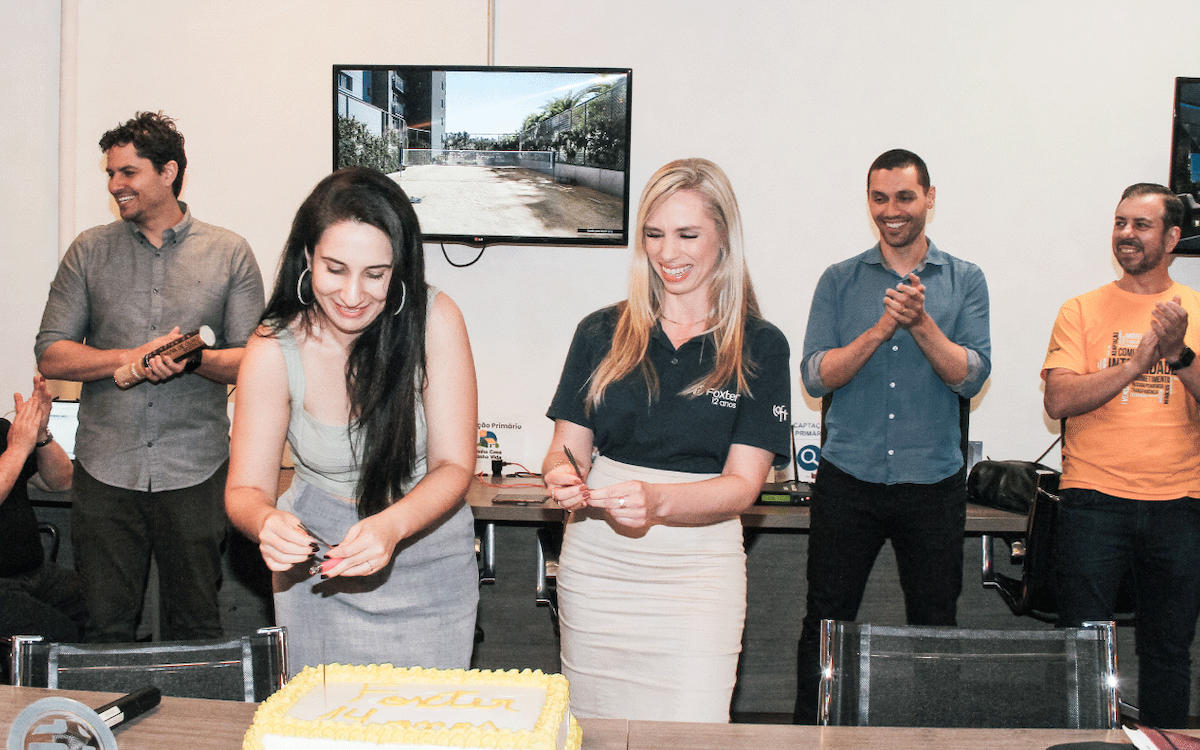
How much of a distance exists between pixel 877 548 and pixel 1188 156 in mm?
2326

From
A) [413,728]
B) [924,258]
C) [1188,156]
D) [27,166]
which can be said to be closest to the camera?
[413,728]

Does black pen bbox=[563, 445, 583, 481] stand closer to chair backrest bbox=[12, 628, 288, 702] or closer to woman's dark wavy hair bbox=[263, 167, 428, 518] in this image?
woman's dark wavy hair bbox=[263, 167, 428, 518]

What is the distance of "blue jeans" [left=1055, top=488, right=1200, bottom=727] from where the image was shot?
2844 mm

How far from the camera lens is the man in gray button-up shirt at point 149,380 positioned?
9.88 ft

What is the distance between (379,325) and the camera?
186 centimetres

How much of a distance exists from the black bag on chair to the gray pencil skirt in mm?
2473

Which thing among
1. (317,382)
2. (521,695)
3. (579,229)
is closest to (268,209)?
(579,229)

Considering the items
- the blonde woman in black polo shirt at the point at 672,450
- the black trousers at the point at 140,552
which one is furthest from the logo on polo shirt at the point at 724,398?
the black trousers at the point at 140,552

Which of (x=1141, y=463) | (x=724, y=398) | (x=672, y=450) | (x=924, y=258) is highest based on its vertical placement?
(x=924, y=258)

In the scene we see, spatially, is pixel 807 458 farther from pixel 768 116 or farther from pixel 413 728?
pixel 413 728

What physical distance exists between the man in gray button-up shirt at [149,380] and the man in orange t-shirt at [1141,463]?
2700mm

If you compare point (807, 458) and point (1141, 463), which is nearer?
point (1141, 463)

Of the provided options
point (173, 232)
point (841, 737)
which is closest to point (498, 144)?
point (173, 232)

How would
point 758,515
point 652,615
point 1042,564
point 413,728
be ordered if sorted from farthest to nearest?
point 758,515, point 1042,564, point 652,615, point 413,728
